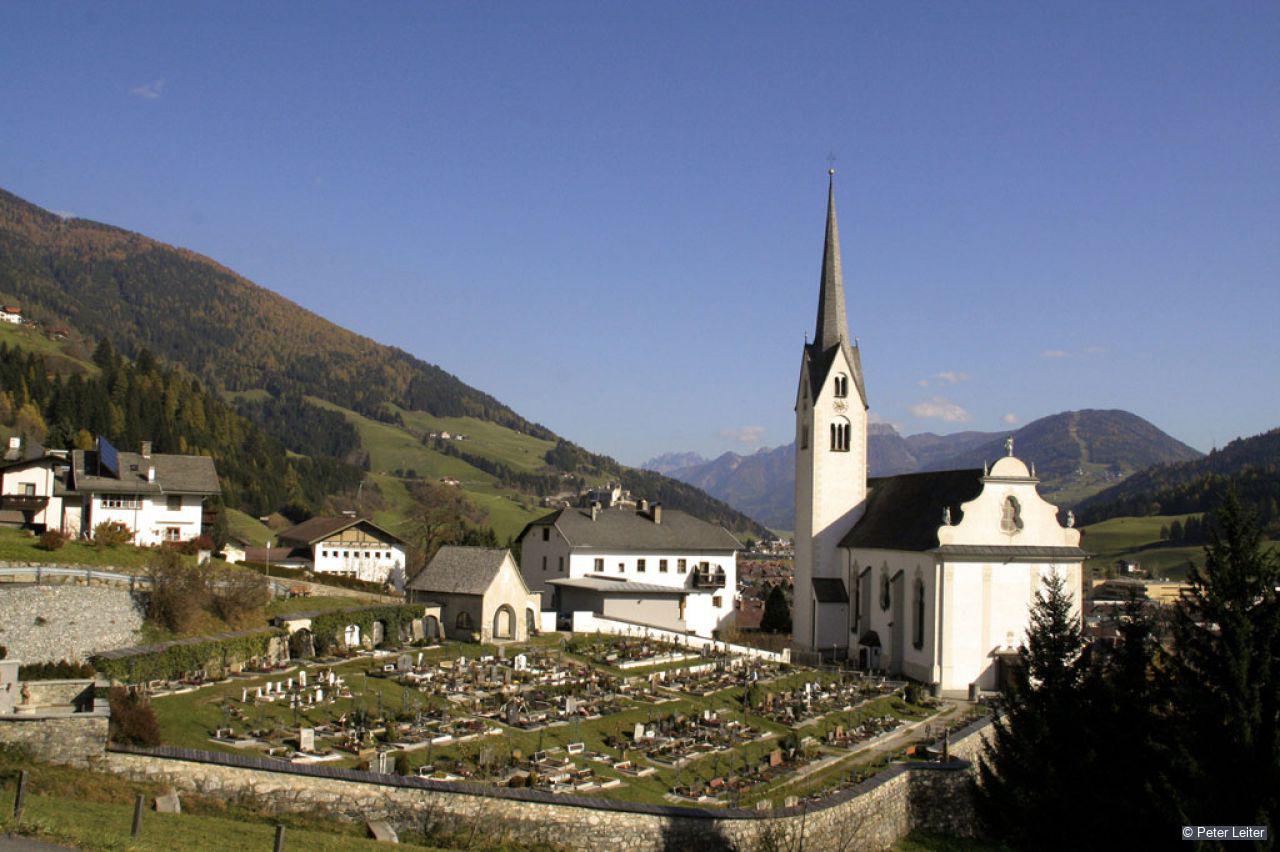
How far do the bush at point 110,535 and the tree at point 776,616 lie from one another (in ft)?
121

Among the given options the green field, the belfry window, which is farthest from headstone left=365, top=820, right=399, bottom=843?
the green field

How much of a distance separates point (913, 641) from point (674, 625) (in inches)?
607

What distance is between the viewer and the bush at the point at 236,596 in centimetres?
3969

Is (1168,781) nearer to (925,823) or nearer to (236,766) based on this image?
(925,823)

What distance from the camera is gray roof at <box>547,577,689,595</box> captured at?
60.6 m

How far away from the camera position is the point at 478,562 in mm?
50031

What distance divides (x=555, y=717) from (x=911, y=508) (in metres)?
27.8

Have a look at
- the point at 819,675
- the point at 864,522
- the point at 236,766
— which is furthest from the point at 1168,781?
the point at 864,522

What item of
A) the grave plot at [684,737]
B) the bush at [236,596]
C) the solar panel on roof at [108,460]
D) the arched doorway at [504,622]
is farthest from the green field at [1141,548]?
the bush at [236,596]

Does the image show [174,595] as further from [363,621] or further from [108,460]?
[108,460]

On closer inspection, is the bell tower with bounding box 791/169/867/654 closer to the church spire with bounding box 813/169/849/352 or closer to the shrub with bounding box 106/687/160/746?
the church spire with bounding box 813/169/849/352

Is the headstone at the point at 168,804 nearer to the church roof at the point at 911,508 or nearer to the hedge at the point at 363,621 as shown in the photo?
the hedge at the point at 363,621

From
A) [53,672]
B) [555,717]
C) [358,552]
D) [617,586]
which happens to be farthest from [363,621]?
[358,552]

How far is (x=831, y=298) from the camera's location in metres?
62.2
